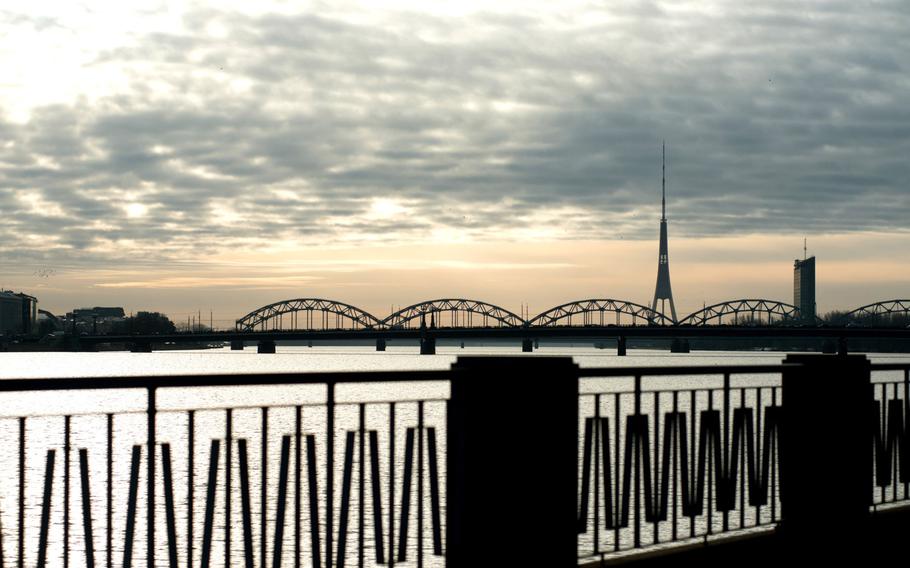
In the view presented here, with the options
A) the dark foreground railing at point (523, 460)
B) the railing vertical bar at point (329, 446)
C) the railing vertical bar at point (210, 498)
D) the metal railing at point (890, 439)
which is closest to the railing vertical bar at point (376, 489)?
the dark foreground railing at point (523, 460)

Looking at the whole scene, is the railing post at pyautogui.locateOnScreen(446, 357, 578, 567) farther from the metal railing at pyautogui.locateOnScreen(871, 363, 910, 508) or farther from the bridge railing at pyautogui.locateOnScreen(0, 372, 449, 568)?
the metal railing at pyautogui.locateOnScreen(871, 363, 910, 508)

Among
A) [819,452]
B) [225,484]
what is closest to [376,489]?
[225,484]

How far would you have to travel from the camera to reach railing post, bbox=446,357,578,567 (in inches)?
233

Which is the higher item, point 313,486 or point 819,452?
point 313,486

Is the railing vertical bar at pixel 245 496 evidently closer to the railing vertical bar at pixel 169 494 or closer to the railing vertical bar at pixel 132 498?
the railing vertical bar at pixel 169 494

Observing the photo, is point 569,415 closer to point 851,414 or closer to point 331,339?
point 851,414

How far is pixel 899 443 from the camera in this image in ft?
34.1

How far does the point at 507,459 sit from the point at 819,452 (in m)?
3.55

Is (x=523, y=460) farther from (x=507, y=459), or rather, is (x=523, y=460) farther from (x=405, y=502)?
(x=405, y=502)

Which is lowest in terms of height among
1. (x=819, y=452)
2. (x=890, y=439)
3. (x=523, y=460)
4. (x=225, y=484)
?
(x=225, y=484)

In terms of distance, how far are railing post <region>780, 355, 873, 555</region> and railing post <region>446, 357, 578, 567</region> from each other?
3017mm

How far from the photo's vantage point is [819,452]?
846cm

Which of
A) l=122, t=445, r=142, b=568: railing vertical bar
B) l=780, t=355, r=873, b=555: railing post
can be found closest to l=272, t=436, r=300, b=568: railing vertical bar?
l=122, t=445, r=142, b=568: railing vertical bar

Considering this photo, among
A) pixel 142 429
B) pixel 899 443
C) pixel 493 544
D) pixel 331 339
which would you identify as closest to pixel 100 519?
pixel 899 443
